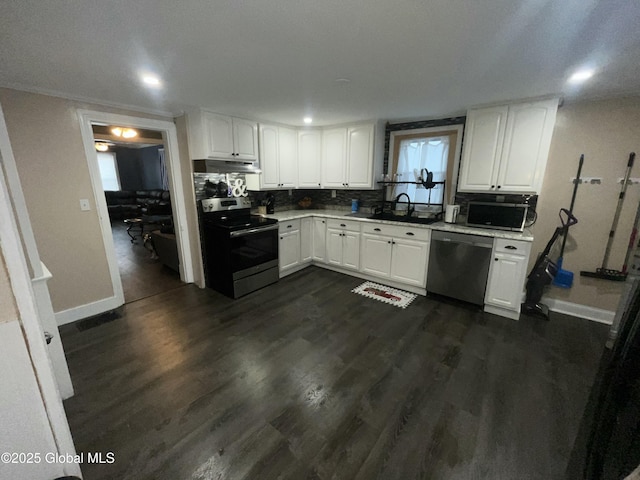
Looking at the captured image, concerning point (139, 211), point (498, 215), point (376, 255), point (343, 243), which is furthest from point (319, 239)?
point (139, 211)

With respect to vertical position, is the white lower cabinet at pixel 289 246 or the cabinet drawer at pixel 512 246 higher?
the cabinet drawer at pixel 512 246

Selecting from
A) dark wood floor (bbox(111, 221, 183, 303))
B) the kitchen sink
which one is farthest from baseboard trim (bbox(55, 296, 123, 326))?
the kitchen sink

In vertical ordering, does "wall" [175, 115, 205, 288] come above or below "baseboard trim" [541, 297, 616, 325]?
above

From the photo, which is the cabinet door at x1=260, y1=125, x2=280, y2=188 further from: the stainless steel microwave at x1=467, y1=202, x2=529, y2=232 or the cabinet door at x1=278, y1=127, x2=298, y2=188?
the stainless steel microwave at x1=467, y1=202, x2=529, y2=232

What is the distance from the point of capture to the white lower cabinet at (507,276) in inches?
104

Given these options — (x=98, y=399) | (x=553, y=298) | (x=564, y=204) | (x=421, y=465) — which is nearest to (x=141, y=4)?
(x=98, y=399)

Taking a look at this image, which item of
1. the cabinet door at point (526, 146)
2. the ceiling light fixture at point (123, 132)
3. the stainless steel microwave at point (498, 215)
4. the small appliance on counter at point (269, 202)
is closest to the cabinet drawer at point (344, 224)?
the small appliance on counter at point (269, 202)

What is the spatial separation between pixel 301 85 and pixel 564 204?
3.01 meters

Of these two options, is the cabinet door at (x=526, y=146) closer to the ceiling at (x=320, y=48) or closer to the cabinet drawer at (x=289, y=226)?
the ceiling at (x=320, y=48)

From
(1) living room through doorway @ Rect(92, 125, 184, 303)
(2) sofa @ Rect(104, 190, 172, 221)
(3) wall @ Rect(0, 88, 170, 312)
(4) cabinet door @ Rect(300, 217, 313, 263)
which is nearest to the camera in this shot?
(3) wall @ Rect(0, 88, 170, 312)

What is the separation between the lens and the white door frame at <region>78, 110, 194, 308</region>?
269 centimetres

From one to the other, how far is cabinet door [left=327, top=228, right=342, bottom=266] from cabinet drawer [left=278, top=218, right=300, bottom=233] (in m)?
0.50

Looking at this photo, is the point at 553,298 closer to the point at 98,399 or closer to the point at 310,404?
the point at 310,404

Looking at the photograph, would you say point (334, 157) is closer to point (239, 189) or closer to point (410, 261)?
point (239, 189)
